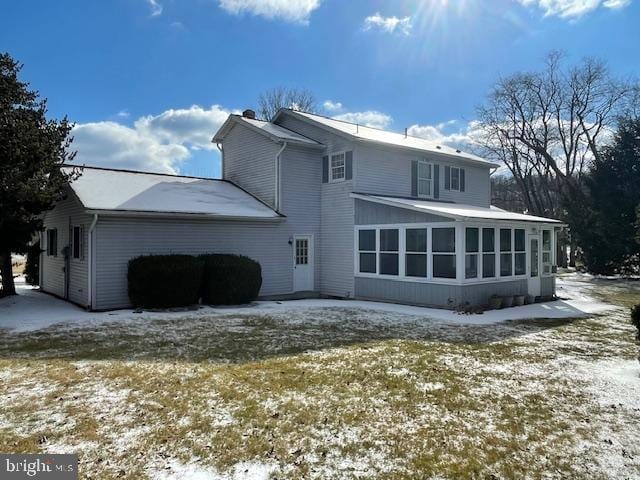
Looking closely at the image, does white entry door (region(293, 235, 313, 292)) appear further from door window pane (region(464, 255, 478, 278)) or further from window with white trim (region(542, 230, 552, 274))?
window with white trim (region(542, 230, 552, 274))

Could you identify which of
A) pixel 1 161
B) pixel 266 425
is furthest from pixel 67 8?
pixel 266 425

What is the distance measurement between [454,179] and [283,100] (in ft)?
76.7

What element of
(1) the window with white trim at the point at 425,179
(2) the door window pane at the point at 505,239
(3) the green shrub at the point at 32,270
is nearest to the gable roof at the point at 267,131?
(1) the window with white trim at the point at 425,179

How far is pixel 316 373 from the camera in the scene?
21.3ft

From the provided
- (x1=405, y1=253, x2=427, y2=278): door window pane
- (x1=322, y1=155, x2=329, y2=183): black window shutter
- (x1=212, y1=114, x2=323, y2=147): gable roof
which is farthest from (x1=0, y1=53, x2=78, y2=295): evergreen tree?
(x1=405, y1=253, x2=427, y2=278): door window pane

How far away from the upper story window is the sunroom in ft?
14.1

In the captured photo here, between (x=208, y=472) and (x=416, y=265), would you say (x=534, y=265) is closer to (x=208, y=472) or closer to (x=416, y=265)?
(x=416, y=265)

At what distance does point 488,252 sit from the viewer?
13.5m

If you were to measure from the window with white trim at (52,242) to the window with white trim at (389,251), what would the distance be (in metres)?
10.8

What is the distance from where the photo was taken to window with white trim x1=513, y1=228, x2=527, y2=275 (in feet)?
47.6

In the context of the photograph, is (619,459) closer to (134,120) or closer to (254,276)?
(254,276)

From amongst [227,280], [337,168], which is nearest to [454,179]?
[337,168]

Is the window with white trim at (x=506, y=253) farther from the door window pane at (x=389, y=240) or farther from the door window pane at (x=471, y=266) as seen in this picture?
the door window pane at (x=389, y=240)

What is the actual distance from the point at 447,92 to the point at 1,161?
1942 cm
